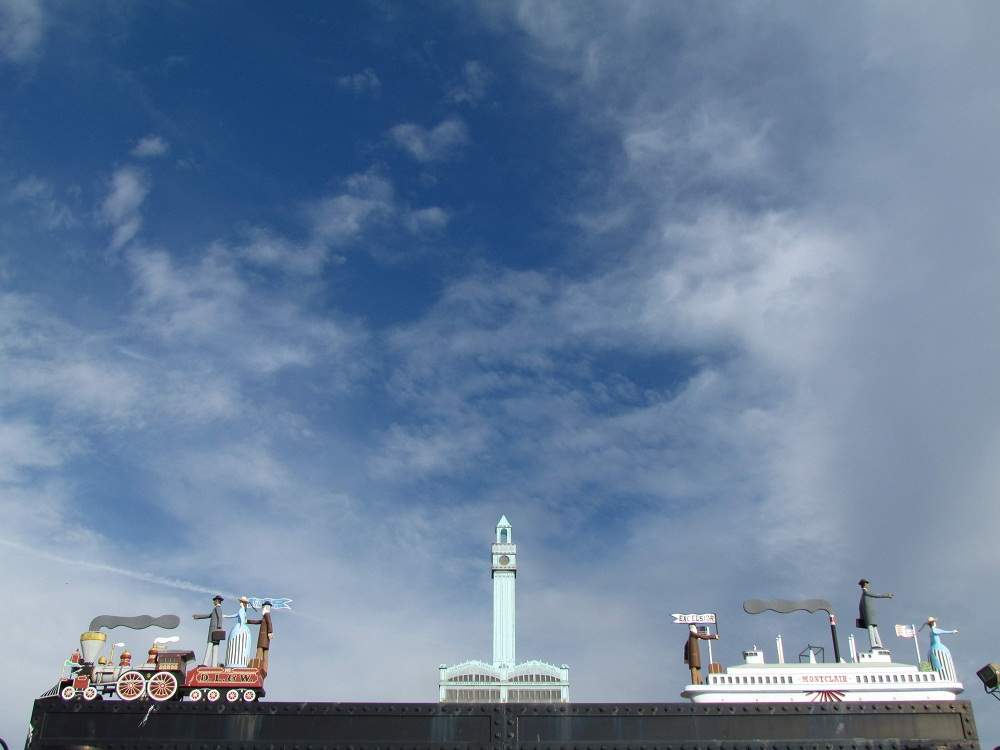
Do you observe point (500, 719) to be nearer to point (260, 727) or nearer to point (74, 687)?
point (260, 727)

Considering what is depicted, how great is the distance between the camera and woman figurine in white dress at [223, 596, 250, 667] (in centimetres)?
1981

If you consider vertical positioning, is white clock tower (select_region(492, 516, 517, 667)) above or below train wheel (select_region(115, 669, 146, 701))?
above

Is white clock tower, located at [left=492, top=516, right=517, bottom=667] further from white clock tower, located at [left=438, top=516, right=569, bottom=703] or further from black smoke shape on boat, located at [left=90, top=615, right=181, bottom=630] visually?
black smoke shape on boat, located at [left=90, top=615, right=181, bottom=630]

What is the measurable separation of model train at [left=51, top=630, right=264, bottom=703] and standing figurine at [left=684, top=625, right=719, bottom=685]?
38.5 feet

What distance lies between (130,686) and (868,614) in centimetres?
2195

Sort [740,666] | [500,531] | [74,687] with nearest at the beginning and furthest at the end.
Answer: [74,687] < [740,666] < [500,531]

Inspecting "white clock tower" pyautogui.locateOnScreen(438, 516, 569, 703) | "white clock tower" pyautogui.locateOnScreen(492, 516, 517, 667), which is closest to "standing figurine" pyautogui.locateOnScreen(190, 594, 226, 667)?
"white clock tower" pyautogui.locateOnScreen(438, 516, 569, 703)

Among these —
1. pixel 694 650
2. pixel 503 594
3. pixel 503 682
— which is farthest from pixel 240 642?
pixel 503 594

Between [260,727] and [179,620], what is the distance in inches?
263

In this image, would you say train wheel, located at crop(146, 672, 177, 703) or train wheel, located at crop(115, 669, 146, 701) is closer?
train wheel, located at crop(115, 669, 146, 701)

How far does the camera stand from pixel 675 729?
1677 centimetres

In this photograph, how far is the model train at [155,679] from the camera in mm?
18095

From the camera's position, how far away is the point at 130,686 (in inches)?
717

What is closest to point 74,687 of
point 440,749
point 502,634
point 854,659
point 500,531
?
point 440,749
